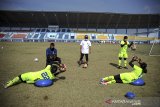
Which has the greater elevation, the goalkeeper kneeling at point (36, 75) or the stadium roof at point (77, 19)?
the stadium roof at point (77, 19)

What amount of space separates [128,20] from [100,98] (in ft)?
222

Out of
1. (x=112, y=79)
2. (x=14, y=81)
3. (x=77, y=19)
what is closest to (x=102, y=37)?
(x=77, y=19)

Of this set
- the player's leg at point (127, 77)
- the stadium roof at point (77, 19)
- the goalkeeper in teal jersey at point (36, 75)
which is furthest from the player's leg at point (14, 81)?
the stadium roof at point (77, 19)

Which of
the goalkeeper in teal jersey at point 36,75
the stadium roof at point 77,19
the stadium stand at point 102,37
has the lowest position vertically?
the goalkeeper in teal jersey at point 36,75

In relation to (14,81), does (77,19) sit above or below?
above

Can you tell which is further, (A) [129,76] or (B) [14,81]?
(A) [129,76]

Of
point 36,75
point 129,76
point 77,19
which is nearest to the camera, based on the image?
point 36,75

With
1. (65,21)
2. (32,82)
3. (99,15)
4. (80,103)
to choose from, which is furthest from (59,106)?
(65,21)

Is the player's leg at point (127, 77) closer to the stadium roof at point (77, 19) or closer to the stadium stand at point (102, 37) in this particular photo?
the stadium stand at point (102, 37)

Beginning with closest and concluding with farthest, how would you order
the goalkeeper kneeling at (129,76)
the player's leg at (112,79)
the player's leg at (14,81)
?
the player's leg at (14,81)
the goalkeeper kneeling at (129,76)
the player's leg at (112,79)

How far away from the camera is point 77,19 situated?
2751 inches

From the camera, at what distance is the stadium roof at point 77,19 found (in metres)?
65.2

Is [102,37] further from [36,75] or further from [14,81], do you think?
[14,81]

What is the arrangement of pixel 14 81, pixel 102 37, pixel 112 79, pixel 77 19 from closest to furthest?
pixel 14 81
pixel 112 79
pixel 102 37
pixel 77 19
